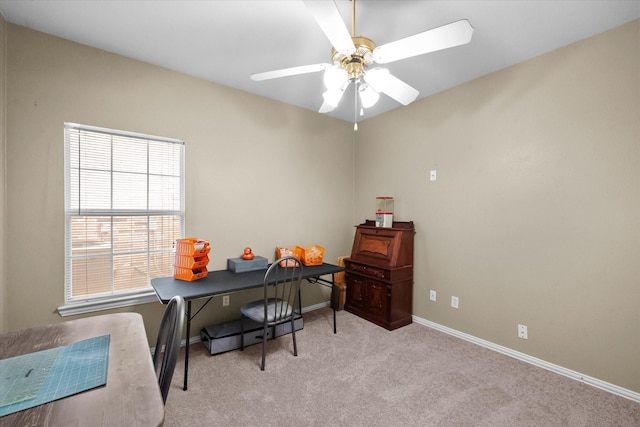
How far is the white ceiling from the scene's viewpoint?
182 centimetres

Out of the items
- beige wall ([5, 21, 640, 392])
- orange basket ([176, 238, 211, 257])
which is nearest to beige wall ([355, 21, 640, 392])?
beige wall ([5, 21, 640, 392])

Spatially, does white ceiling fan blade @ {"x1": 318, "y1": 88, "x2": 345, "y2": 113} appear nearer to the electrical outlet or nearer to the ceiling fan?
the ceiling fan

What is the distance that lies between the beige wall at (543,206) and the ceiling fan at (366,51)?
1.30m

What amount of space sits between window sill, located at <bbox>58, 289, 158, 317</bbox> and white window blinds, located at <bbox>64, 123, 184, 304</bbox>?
3 cm

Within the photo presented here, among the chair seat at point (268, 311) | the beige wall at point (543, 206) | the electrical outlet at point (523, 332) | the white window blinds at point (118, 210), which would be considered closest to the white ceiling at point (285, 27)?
the beige wall at point (543, 206)

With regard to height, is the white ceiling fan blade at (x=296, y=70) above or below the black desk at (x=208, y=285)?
above

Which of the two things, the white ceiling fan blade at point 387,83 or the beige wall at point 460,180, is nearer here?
the white ceiling fan blade at point 387,83

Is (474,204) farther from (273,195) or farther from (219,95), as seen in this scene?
(219,95)

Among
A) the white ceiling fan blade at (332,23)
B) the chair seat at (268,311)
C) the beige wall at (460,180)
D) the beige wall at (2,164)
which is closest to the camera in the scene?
the white ceiling fan blade at (332,23)

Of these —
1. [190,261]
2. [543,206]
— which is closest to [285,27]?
[190,261]

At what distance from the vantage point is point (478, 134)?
2768 millimetres

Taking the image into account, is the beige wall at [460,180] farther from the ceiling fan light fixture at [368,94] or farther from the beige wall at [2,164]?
the ceiling fan light fixture at [368,94]

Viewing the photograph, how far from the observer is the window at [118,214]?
224 cm

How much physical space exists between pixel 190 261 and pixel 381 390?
6.05 feet
